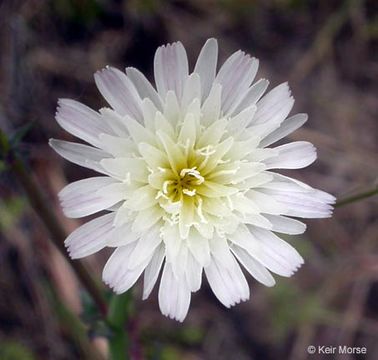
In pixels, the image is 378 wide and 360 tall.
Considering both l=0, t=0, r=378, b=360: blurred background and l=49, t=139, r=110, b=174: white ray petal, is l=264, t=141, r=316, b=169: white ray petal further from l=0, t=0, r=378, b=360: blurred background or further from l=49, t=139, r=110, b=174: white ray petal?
l=0, t=0, r=378, b=360: blurred background

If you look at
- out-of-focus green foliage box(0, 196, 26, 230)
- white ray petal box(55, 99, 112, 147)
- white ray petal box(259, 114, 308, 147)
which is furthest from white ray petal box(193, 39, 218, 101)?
out-of-focus green foliage box(0, 196, 26, 230)

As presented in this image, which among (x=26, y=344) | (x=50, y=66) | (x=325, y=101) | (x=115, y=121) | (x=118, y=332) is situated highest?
(x=50, y=66)

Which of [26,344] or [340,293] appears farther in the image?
[340,293]

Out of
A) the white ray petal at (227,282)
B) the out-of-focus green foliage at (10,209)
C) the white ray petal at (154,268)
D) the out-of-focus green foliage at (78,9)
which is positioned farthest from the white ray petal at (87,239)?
the out-of-focus green foliage at (78,9)

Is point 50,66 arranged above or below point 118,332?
above

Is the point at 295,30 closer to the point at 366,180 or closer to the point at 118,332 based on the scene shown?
the point at 366,180

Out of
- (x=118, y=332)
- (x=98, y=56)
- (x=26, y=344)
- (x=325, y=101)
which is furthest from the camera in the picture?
(x=325, y=101)

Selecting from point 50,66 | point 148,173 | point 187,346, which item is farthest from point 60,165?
point 148,173

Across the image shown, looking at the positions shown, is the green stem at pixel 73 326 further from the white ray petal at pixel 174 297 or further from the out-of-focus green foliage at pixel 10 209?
the white ray petal at pixel 174 297
